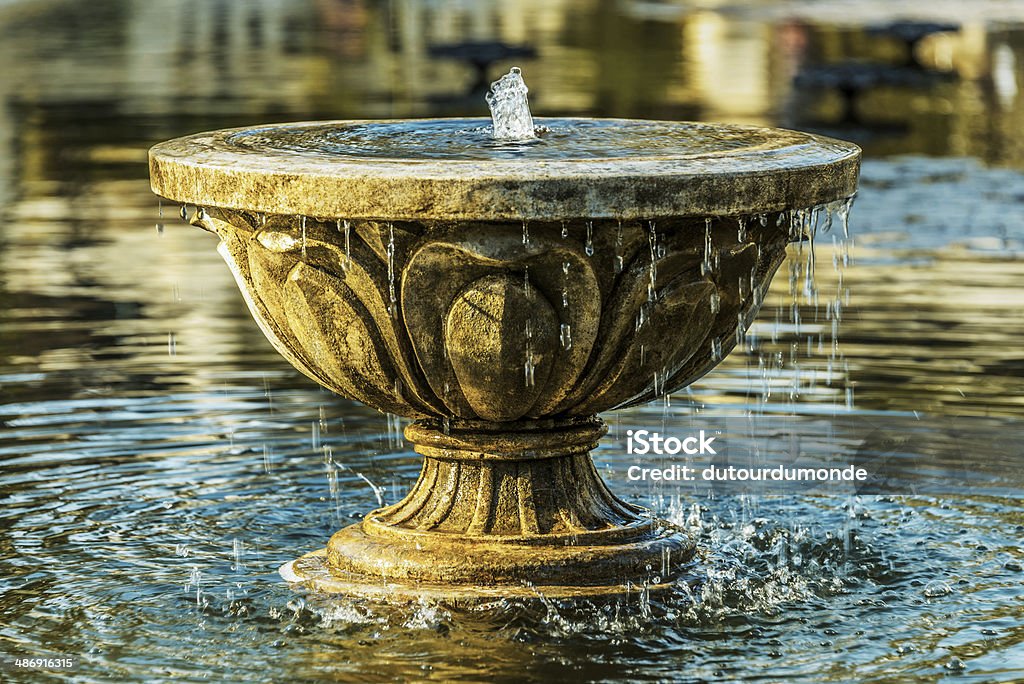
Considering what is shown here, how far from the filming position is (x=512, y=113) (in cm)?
581

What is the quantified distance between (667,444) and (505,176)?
2558 mm

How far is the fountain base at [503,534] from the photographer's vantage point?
5.48 metres

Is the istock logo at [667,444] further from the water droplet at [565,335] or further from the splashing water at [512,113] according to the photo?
the water droplet at [565,335]

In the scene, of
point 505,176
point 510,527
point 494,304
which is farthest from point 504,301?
point 510,527

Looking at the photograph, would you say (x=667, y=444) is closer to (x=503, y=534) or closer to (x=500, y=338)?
(x=503, y=534)

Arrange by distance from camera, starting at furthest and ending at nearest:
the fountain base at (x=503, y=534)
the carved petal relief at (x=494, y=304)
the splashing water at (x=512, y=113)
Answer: the splashing water at (x=512, y=113)
the fountain base at (x=503, y=534)
the carved petal relief at (x=494, y=304)

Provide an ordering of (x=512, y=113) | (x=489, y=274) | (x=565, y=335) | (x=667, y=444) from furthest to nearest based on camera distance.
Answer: (x=667, y=444)
(x=512, y=113)
(x=565, y=335)
(x=489, y=274)

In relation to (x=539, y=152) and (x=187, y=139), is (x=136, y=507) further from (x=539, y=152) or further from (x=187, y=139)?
(x=539, y=152)

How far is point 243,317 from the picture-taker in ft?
31.7

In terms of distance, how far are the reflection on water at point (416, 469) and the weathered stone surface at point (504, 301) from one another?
0.31m

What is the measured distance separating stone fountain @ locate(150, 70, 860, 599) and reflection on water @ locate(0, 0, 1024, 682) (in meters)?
0.29
